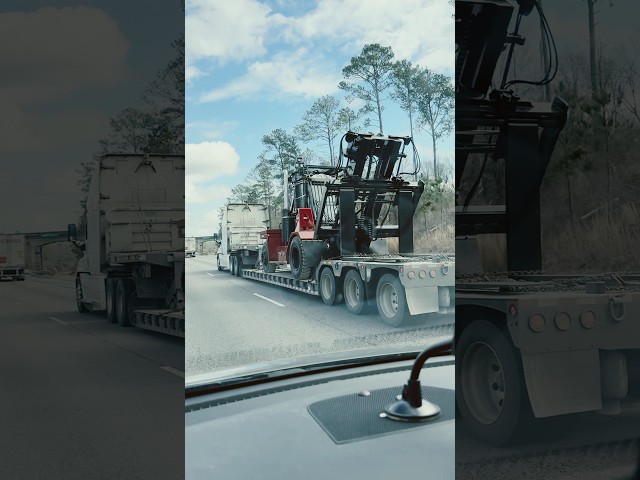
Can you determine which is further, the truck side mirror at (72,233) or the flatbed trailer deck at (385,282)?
the flatbed trailer deck at (385,282)

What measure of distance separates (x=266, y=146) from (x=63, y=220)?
3.99 ft

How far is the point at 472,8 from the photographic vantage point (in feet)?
6.21

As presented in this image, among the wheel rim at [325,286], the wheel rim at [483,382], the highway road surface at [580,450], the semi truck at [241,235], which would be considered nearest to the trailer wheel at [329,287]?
the wheel rim at [325,286]

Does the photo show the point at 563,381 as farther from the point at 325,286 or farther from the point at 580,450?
the point at 325,286

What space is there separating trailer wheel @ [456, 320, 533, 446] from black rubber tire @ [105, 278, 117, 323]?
1.04 metres

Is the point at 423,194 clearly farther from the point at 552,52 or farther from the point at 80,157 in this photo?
the point at 80,157

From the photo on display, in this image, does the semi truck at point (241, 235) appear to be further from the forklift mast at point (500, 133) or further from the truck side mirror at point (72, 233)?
the forklift mast at point (500, 133)

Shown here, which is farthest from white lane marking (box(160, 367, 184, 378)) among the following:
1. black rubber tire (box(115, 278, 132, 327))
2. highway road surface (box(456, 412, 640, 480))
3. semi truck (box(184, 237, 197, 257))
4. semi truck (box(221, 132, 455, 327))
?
semi truck (box(221, 132, 455, 327))

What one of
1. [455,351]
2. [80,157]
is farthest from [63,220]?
[455,351]

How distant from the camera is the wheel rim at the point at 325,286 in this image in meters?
2.78

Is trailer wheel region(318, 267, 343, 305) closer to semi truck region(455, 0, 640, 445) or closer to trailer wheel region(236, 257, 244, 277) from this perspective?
trailer wheel region(236, 257, 244, 277)

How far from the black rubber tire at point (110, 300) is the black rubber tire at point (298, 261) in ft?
4.45

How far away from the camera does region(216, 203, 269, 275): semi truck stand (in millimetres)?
2193

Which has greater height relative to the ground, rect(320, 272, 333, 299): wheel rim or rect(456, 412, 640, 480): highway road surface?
rect(320, 272, 333, 299): wheel rim
